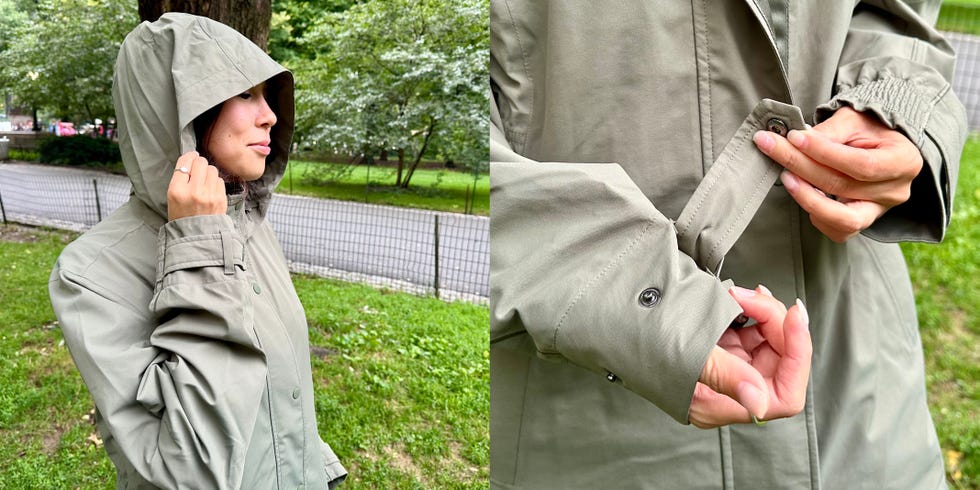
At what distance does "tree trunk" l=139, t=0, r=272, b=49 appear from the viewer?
167cm

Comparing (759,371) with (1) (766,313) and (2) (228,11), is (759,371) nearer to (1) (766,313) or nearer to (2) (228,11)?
(1) (766,313)

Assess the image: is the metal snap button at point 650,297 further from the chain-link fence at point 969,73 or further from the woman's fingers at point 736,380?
the chain-link fence at point 969,73

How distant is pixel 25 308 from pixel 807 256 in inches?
117

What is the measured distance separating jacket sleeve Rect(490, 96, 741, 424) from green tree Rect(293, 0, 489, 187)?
138cm

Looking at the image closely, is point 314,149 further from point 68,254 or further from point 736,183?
point 736,183

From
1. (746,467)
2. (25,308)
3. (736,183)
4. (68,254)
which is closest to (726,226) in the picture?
(736,183)

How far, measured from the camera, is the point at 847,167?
0.73m

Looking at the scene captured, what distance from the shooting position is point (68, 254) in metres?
1.24

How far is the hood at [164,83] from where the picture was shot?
128 centimetres

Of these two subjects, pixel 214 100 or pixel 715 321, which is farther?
pixel 214 100

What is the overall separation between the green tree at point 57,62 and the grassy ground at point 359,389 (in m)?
0.68

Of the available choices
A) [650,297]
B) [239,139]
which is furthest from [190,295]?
[650,297]

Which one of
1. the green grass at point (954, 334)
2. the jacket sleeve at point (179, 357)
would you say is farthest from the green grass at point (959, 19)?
the jacket sleeve at point (179, 357)

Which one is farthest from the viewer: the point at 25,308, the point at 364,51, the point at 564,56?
the point at 25,308
